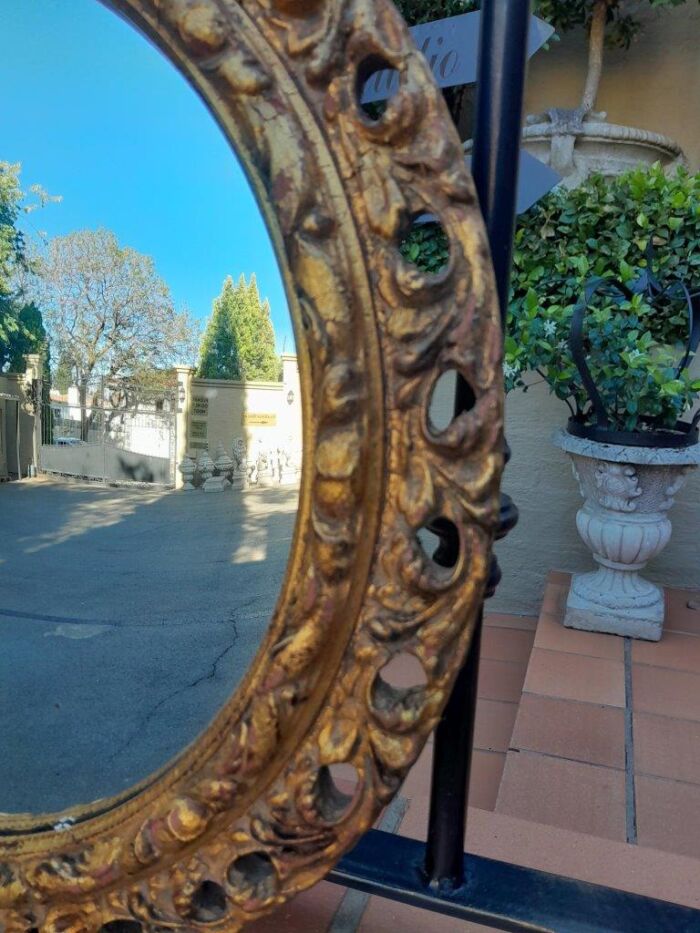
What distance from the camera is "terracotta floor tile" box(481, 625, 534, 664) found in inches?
82.0

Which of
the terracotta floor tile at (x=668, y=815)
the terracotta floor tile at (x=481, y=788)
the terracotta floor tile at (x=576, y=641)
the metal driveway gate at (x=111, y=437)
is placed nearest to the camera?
the metal driveway gate at (x=111, y=437)

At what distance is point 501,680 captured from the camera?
1.91 metres

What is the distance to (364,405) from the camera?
484mm

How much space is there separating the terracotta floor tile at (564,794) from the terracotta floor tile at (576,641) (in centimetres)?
58

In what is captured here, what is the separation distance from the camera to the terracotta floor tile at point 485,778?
138 centimetres

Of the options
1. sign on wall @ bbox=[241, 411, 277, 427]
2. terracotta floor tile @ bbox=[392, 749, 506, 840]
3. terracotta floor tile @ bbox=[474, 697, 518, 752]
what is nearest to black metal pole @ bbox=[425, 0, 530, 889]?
sign on wall @ bbox=[241, 411, 277, 427]

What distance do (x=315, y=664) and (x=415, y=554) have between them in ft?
0.38

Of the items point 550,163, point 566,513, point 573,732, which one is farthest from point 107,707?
point 550,163

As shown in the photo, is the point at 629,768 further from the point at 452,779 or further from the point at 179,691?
the point at 179,691

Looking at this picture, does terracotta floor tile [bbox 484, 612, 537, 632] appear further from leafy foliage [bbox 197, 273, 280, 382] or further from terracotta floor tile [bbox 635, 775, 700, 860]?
leafy foliage [bbox 197, 273, 280, 382]

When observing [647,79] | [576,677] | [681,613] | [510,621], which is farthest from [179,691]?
[647,79]

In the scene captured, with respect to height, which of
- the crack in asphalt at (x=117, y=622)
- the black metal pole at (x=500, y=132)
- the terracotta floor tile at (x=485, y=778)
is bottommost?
the terracotta floor tile at (x=485, y=778)

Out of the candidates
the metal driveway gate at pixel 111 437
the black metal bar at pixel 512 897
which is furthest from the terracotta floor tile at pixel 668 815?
the metal driveway gate at pixel 111 437

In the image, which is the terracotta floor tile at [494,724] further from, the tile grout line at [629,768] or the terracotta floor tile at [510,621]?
the terracotta floor tile at [510,621]
